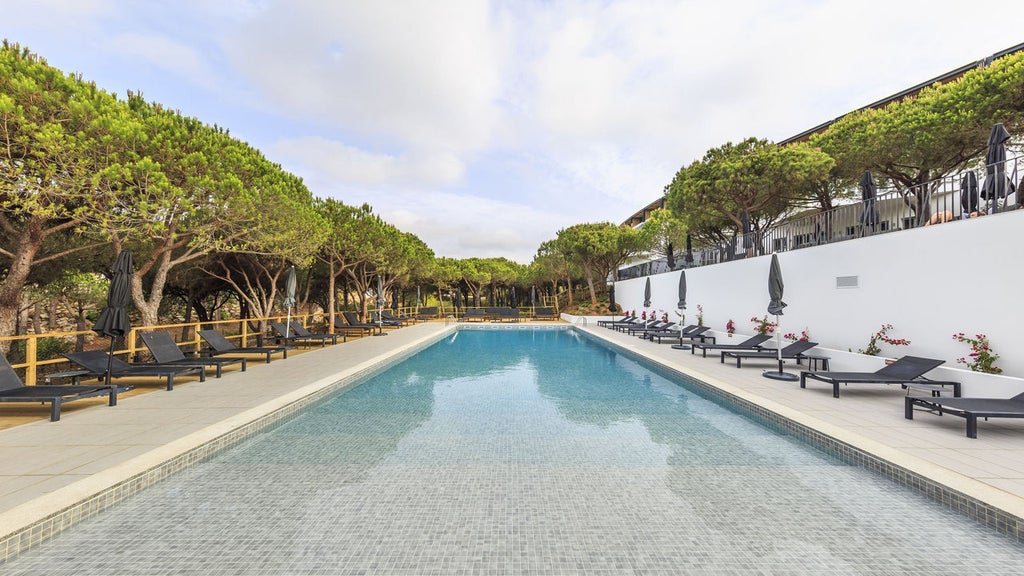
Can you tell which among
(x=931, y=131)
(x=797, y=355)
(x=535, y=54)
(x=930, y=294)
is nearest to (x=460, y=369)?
(x=797, y=355)

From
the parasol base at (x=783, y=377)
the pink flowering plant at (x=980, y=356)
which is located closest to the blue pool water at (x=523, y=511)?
the parasol base at (x=783, y=377)

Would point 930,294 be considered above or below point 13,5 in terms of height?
below

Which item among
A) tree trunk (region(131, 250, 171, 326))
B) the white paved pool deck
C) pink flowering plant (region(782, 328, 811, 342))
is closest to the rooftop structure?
pink flowering plant (region(782, 328, 811, 342))

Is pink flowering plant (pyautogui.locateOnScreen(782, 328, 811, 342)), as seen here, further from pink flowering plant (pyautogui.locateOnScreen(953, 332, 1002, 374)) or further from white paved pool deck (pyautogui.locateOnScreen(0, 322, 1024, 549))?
pink flowering plant (pyautogui.locateOnScreen(953, 332, 1002, 374))

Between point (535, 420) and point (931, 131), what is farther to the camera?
point (931, 131)

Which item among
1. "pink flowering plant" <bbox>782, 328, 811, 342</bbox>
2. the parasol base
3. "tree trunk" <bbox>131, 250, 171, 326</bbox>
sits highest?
"tree trunk" <bbox>131, 250, 171, 326</bbox>

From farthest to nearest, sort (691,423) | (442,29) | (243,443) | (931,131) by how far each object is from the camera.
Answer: (931,131) → (442,29) → (691,423) → (243,443)

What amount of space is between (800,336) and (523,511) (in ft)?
31.1

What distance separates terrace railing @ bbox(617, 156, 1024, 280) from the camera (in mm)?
6527

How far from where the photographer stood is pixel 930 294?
6.68 metres

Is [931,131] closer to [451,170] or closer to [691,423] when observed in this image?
[691,423]

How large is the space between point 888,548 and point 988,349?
520 centimetres

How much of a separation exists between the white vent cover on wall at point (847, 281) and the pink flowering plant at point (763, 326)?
7.41ft

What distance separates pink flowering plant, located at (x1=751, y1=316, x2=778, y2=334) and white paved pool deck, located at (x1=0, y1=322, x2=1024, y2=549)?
3906 millimetres
